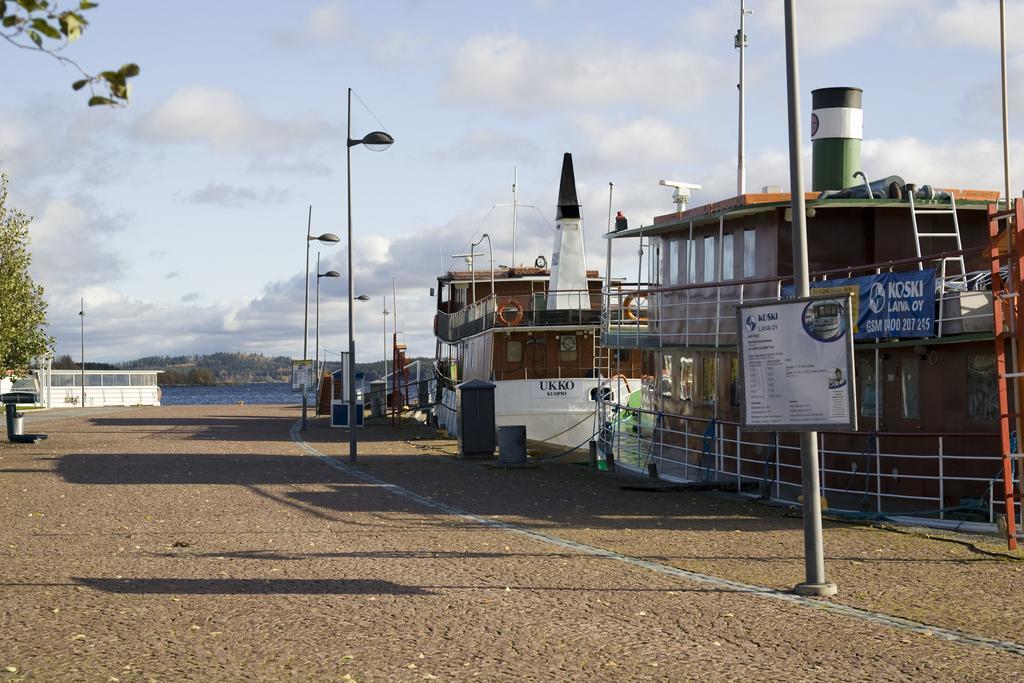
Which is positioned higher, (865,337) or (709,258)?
(709,258)

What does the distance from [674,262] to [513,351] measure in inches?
550

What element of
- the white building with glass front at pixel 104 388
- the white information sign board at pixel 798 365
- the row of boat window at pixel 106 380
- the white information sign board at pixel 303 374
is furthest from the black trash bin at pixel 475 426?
the row of boat window at pixel 106 380

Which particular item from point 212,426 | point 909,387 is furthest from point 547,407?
point 909,387

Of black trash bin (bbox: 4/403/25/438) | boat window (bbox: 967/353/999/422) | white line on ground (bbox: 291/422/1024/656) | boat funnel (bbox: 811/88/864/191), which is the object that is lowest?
white line on ground (bbox: 291/422/1024/656)

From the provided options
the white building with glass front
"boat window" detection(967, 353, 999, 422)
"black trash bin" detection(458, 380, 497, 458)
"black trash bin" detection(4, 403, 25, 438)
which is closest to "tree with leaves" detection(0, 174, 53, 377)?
"black trash bin" detection(4, 403, 25, 438)

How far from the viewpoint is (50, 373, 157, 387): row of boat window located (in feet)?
296

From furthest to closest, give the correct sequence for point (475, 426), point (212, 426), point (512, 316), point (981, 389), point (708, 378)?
1. point (212, 426)
2. point (512, 316)
3. point (475, 426)
4. point (708, 378)
5. point (981, 389)

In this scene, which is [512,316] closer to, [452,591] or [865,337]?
[865,337]

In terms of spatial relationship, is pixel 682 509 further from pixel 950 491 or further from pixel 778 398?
pixel 778 398

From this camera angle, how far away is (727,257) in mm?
23031

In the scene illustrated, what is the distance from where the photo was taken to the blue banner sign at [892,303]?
664 inches

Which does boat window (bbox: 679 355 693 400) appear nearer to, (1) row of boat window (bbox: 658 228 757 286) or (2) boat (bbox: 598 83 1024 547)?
(2) boat (bbox: 598 83 1024 547)

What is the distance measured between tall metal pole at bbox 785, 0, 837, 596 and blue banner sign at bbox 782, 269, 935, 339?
235 inches

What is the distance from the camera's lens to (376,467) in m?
25.6
